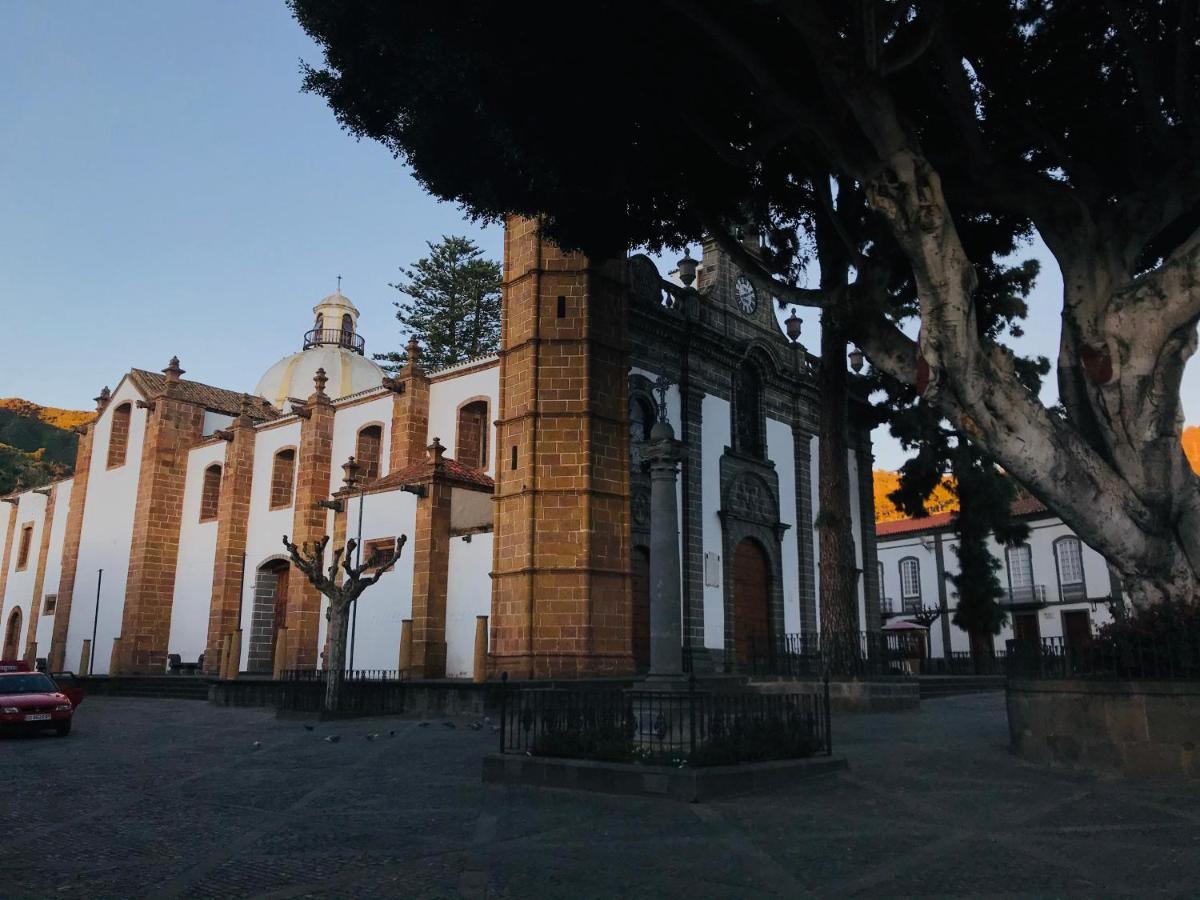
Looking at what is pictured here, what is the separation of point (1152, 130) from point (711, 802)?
9.31 metres

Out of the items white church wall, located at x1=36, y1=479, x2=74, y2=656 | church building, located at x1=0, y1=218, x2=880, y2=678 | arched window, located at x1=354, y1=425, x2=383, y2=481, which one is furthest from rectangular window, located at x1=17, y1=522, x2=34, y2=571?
arched window, located at x1=354, y1=425, x2=383, y2=481

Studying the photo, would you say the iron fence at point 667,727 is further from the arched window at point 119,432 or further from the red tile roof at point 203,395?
the arched window at point 119,432

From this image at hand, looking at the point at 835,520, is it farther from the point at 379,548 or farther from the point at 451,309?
the point at 451,309

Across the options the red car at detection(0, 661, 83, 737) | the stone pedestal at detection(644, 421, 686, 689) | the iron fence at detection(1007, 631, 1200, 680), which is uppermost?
the stone pedestal at detection(644, 421, 686, 689)

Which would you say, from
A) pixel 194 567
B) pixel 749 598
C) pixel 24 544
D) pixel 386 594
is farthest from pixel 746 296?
pixel 24 544

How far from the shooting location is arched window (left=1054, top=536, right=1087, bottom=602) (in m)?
38.8

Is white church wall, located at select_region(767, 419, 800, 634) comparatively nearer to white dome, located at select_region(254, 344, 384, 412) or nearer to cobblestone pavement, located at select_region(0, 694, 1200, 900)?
cobblestone pavement, located at select_region(0, 694, 1200, 900)

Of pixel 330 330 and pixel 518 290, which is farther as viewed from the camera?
pixel 330 330

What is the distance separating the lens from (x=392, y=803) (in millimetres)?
8188

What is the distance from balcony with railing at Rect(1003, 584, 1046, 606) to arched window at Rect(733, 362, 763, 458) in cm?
2001

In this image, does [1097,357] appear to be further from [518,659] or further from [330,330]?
[330,330]

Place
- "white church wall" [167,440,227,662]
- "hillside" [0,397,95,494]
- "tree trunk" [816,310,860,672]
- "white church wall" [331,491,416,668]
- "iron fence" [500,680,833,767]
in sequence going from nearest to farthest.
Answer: "iron fence" [500,680,833,767] → "tree trunk" [816,310,860,672] → "white church wall" [331,491,416,668] → "white church wall" [167,440,227,662] → "hillside" [0,397,95,494]

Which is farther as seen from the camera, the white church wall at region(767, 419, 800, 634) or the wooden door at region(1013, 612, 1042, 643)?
the wooden door at region(1013, 612, 1042, 643)

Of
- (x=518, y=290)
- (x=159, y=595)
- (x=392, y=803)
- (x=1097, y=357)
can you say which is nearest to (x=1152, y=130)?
(x=1097, y=357)
